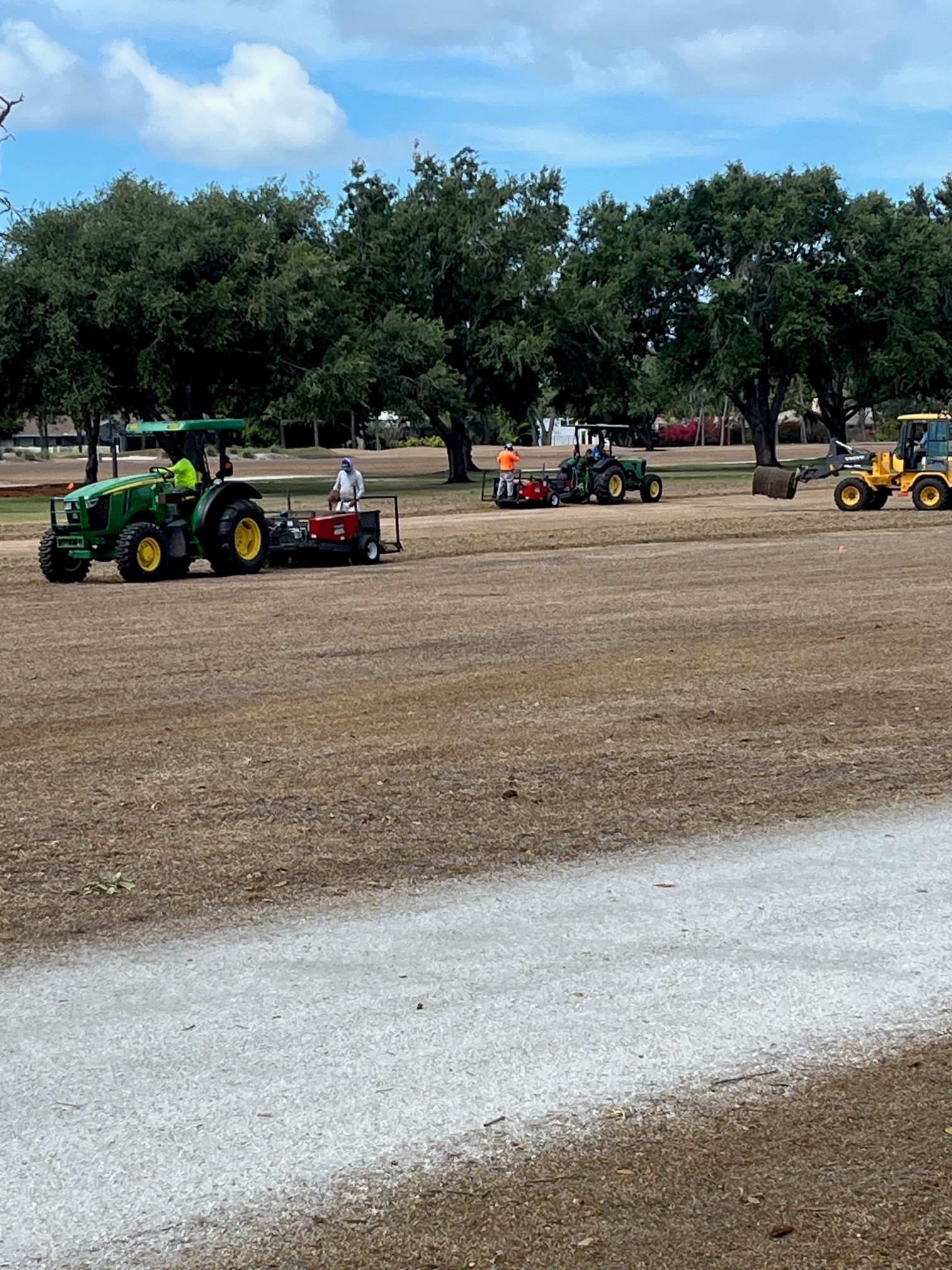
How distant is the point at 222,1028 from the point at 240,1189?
1120mm

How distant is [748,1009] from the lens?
538 cm

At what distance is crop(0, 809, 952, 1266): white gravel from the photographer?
4340mm

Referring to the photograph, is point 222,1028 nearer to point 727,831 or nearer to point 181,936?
point 181,936

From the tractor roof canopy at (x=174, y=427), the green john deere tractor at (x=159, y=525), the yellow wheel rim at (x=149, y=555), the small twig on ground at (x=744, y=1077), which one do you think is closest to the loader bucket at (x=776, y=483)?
the green john deere tractor at (x=159, y=525)

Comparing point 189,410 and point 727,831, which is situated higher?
point 189,410

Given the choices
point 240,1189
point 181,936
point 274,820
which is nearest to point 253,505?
point 274,820

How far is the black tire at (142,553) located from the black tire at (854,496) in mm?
20409

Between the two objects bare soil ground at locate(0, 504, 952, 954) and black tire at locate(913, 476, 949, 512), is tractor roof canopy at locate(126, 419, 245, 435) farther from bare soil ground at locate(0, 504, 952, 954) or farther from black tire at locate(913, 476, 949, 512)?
black tire at locate(913, 476, 949, 512)

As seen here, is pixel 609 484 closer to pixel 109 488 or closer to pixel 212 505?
pixel 212 505

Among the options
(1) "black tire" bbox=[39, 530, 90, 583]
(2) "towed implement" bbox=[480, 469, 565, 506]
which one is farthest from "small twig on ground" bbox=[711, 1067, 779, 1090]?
(2) "towed implement" bbox=[480, 469, 565, 506]

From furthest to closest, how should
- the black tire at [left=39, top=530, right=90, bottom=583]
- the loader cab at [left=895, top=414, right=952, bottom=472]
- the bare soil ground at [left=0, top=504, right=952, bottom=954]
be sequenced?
the loader cab at [left=895, top=414, right=952, bottom=472] → the black tire at [left=39, top=530, right=90, bottom=583] → the bare soil ground at [left=0, top=504, right=952, bottom=954]

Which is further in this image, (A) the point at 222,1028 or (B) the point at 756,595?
(B) the point at 756,595

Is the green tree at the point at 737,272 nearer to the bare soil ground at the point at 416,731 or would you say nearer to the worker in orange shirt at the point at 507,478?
the worker in orange shirt at the point at 507,478

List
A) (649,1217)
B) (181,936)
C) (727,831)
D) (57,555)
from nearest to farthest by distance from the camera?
(649,1217) → (181,936) → (727,831) → (57,555)
